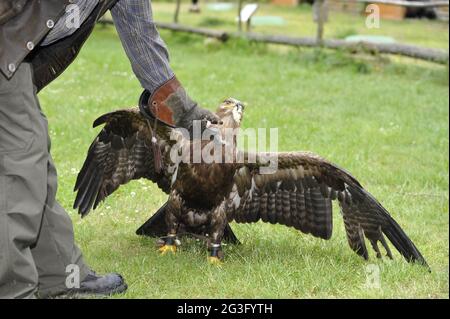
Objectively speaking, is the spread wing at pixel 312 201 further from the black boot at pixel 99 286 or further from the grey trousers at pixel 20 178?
the grey trousers at pixel 20 178

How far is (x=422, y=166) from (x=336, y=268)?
11.0 feet

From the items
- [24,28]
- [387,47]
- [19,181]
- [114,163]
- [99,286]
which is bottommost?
[387,47]

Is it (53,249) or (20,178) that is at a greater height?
(20,178)

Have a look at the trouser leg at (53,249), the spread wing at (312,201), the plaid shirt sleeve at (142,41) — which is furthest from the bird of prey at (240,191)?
the trouser leg at (53,249)

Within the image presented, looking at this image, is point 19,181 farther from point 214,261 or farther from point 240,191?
point 240,191

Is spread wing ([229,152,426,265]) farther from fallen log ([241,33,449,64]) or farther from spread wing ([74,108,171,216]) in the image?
fallen log ([241,33,449,64])

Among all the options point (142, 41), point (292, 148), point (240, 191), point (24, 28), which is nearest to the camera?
point (24, 28)

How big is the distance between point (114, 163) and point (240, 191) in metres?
0.88

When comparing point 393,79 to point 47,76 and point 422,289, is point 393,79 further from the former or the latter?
point 47,76

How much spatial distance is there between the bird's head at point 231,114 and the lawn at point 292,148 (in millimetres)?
844

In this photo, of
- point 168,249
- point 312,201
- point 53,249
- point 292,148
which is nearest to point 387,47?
point 292,148

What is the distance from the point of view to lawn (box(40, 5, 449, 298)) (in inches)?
178

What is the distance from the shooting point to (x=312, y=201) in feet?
15.8

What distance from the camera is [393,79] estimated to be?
42.7 feet
